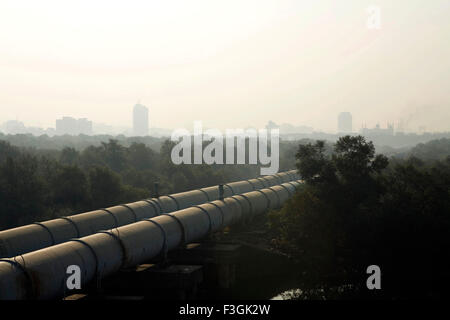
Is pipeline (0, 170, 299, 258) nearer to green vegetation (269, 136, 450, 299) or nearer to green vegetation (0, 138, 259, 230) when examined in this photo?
green vegetation (269, 136, 450, 299)

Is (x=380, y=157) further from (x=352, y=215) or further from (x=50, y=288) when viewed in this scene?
(x=50, y=288)

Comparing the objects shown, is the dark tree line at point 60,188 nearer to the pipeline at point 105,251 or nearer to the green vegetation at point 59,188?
the green vegetation at point 59,188

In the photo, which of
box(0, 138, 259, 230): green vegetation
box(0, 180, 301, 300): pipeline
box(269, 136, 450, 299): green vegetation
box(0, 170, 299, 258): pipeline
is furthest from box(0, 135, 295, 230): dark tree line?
box(269, 136, 450, 299): green vegetation

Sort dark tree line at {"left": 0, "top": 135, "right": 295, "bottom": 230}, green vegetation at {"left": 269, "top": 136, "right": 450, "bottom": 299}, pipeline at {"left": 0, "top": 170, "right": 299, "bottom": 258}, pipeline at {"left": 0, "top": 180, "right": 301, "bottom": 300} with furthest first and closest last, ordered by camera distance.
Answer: dark tree line at {"left": 0, "top": 135, "right": 295, "bottom": 230}, green vegetation at {"left": 269, "top": 136, "right": 450, "bottom": 299}, pipeline at {"left": 0, "top": 170, "right": 299, "bottom": 258}, pipeline at {"left": 0, "top": 180, "right": 301, "bottom": 300}

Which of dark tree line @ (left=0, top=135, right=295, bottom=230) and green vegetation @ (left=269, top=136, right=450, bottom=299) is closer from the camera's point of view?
green vegetation @ (left=269, top=136, right=450, bottom=299)

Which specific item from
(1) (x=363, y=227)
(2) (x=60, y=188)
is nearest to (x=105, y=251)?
(1) (x=363, y=227)

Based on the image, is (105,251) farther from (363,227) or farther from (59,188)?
(59,188)
